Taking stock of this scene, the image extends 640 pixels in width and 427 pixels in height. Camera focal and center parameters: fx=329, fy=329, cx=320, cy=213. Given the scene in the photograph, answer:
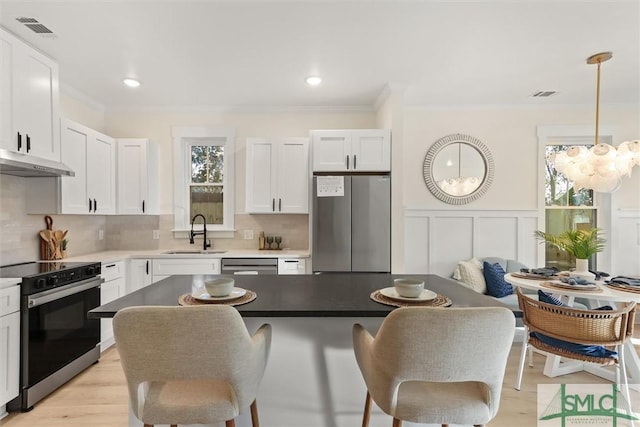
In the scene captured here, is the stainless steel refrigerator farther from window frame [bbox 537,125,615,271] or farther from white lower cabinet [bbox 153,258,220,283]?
window frame [bbox 537,125,615,271]

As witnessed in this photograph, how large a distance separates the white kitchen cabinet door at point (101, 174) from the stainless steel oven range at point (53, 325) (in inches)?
34.2

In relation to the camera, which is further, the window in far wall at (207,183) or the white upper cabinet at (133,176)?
the window in far wall at (207,183)

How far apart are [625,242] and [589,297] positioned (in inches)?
98.4

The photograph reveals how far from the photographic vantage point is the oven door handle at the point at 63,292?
2.25 metres

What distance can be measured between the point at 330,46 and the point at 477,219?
279 centimetres

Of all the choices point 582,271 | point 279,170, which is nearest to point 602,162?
point 582,271

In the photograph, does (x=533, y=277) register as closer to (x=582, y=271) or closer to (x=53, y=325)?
(x=582, y=271)

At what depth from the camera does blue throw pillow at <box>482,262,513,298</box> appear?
3480 millimetres

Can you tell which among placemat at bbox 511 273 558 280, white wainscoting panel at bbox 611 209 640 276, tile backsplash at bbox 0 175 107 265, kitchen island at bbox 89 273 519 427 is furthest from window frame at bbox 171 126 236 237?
white wainscoting panel at bbox 611 209 640 276

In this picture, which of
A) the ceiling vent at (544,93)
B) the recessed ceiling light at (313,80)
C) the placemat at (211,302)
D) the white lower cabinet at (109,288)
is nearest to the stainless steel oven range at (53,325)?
the white lower cabinet at (109,288)

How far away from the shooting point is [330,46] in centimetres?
260

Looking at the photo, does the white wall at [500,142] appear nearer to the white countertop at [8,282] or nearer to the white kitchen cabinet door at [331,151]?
the white kitchen cabinet door at [331,151]

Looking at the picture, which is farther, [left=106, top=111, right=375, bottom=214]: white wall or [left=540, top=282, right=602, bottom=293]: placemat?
[left=106, top=111, right=375, bottom=214]: white wall

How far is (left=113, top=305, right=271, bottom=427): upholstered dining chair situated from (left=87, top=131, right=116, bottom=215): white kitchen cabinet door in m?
2.88
